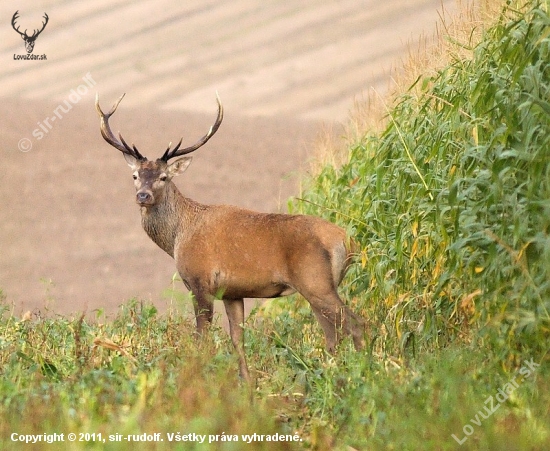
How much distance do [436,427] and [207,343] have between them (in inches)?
89.6

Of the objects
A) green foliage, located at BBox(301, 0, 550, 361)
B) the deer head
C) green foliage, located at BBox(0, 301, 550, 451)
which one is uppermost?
the deer head

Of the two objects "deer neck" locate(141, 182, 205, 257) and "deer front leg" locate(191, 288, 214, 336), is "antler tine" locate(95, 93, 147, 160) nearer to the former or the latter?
"deer neck" locate(141, 182, 205, 257)

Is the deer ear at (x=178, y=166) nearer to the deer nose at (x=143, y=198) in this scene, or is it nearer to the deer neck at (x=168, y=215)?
the deer neck at (x=168, y=215)

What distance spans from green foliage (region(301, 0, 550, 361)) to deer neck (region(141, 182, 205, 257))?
156 centimetres

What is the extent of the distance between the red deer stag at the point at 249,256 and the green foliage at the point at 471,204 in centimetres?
32

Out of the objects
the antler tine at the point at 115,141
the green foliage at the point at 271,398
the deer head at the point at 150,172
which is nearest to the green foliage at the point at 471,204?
the green foliage at the point at 271,398

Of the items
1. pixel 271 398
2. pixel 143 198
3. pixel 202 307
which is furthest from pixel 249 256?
pixel 271 398

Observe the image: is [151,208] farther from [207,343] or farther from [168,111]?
[168,111]

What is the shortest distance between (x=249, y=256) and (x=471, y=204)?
259 centimetres

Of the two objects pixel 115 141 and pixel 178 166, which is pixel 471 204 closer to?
pixel 178 166

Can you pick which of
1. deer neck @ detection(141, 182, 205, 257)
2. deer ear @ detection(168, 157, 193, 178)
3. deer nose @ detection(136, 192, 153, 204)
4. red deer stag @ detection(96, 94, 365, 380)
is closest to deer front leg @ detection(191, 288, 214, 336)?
red deer stag @ detection(96, 94, 365, 380)

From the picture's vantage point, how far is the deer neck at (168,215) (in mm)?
9892

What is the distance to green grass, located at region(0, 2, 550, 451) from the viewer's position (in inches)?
209

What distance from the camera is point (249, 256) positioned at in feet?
29.2
